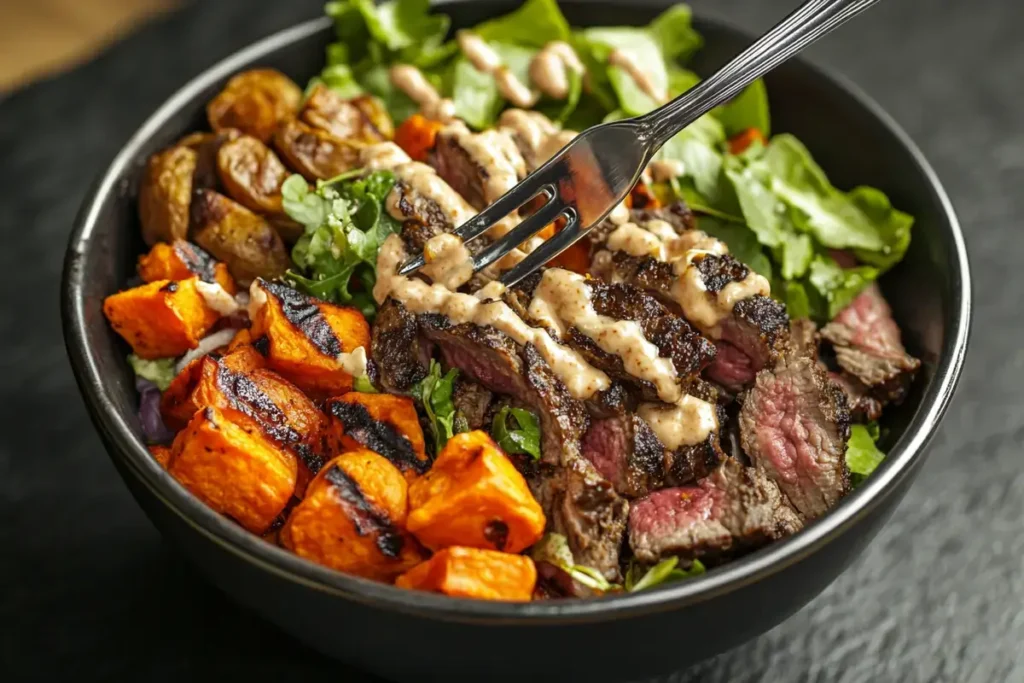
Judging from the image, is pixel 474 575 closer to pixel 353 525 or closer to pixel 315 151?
pixel 353 525

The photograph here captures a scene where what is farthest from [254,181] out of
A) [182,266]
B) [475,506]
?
[475,506]

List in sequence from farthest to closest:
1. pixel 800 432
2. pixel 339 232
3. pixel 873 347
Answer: pixel 873 347
pixel 339 232
pixel 800 432

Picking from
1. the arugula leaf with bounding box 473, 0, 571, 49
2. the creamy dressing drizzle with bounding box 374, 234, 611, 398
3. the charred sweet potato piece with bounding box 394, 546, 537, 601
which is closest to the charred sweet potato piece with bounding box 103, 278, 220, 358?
the creamy dressing drizzle with bounding box 374, 234, 611, 398

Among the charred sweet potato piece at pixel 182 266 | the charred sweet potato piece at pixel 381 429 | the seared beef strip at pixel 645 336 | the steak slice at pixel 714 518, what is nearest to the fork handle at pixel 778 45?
the seared beef strip at pixel 645 336

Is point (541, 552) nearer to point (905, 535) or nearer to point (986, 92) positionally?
point (905, 535)

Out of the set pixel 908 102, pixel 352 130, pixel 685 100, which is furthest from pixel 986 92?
pixel 352 130
